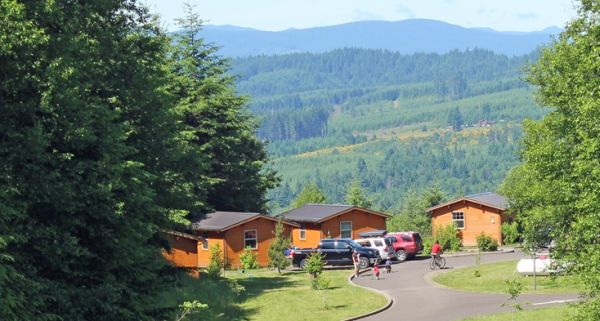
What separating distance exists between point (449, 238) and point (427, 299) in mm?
25786

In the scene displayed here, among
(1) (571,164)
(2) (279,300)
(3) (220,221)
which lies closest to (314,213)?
(3) (220,221)

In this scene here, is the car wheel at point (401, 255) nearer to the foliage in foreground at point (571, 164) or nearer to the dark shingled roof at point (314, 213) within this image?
the dark shingled roof at point (314, 213)

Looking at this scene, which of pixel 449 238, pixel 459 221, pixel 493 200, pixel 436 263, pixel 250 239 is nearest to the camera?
pixel 436 263

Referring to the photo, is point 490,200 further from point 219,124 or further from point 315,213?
point 219,124

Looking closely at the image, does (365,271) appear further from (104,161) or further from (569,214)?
(104,161)

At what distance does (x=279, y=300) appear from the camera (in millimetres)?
35781

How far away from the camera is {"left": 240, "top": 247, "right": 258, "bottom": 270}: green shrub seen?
5222 cm

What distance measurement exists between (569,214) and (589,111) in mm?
7778

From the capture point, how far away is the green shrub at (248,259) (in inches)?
2056

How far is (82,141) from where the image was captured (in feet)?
59.0

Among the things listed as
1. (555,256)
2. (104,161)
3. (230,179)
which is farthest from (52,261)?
(230,179)

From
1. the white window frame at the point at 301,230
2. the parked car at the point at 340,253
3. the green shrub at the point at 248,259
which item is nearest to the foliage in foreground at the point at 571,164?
the parked car at the point at 340,253

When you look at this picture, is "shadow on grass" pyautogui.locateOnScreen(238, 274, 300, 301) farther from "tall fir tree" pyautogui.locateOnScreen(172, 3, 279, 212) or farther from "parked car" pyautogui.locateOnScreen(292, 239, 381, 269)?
"tall fir tree" pyautogui.locateOnScreen(172, 3, 279, 212)

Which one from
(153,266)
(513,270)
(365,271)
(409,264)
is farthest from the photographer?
(409,264)
